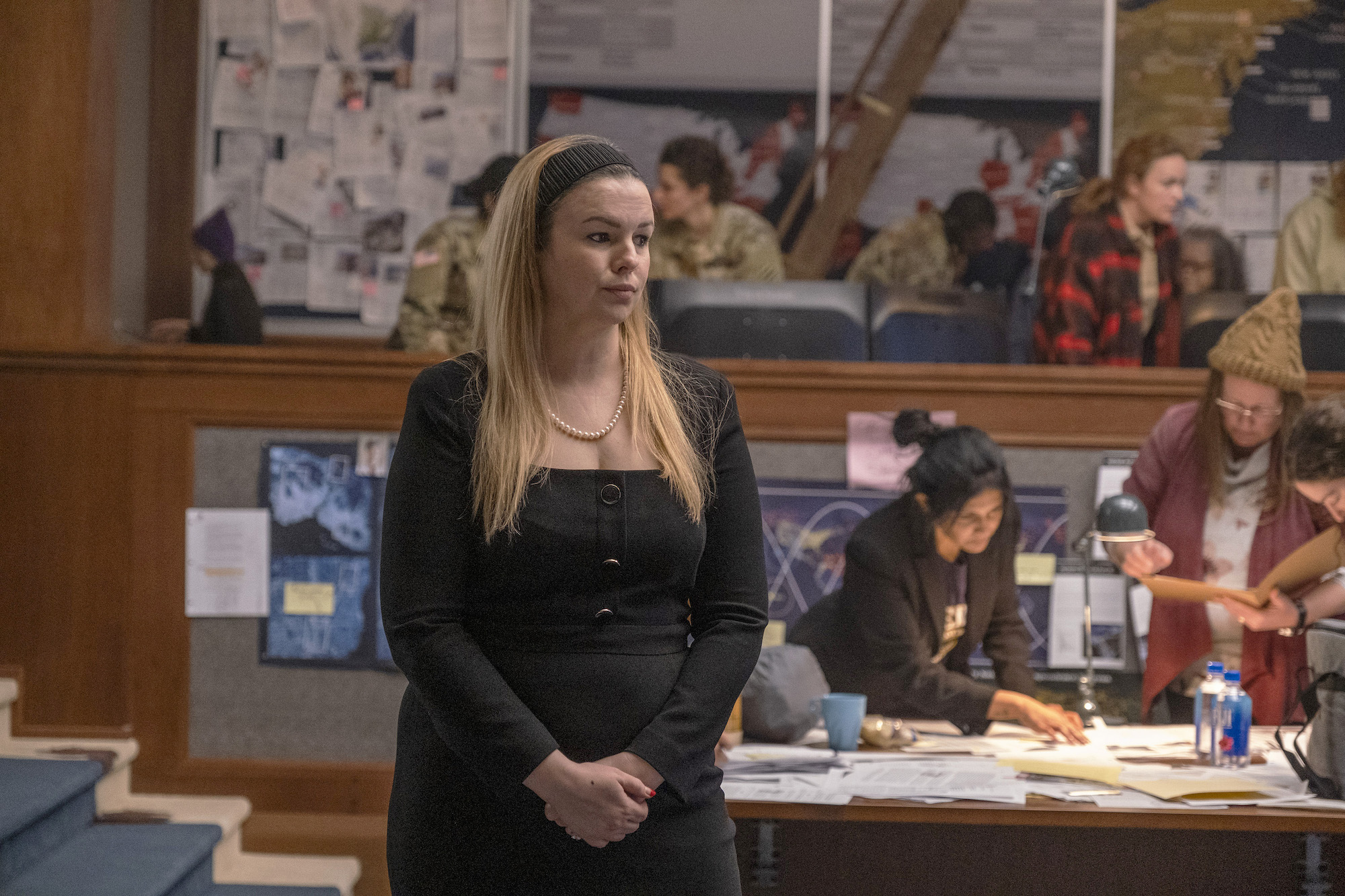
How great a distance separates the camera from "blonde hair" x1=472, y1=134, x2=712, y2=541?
116 centimetres

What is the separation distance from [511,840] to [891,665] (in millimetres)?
1296

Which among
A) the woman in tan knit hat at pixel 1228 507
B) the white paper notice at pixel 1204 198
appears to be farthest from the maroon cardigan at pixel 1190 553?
the white paper notice at pixel 1204 198

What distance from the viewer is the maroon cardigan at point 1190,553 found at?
7.62ft

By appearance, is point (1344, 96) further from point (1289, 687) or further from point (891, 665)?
point (891, 665)

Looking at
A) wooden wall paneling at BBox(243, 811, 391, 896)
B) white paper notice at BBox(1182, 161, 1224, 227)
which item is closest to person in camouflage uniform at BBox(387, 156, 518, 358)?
wooden wall paneling at BBox(243, 811, 391, 896)

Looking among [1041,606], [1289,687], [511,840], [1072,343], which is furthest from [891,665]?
[511,840]

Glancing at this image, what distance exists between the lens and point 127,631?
269 cm

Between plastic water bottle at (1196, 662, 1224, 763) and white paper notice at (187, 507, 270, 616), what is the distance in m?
1.84

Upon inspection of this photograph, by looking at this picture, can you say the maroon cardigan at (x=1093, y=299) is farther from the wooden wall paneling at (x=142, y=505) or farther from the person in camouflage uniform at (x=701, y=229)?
the person in camouflage uniform at (x=701, y=229)

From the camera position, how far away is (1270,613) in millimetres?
2189

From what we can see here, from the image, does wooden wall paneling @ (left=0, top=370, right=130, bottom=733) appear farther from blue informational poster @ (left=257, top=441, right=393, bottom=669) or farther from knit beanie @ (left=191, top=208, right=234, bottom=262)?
knit beanie @ (left=191, top=208, right=234, bottom=262)

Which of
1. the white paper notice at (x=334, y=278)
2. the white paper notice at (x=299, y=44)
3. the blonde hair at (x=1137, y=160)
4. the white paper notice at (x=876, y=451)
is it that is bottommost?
the white paper notice at (x=876, y=451)

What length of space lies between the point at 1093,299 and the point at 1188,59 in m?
2.37

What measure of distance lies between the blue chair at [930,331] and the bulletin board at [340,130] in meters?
2.47
